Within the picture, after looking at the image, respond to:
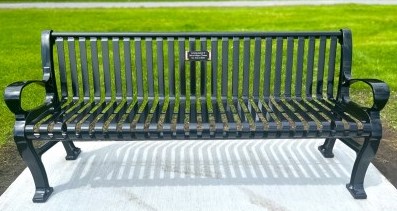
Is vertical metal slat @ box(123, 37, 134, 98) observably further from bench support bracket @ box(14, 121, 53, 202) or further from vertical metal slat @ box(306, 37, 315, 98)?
vertical metal slat @ box(306, 37, 315, 98)

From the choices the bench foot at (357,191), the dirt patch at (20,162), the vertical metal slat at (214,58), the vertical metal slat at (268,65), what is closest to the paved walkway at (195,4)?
the dirt patch at (20,162)

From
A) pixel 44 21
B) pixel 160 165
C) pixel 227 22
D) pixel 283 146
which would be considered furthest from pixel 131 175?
pixel 44 21

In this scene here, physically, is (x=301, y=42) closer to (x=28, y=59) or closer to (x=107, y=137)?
(x=107, y=137)

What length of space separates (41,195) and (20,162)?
0.93m

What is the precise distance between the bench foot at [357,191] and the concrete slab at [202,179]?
0.04 meters

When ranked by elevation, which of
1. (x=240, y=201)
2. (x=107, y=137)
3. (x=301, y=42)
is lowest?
(x=240, y=201)

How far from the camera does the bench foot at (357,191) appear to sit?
3.57 m

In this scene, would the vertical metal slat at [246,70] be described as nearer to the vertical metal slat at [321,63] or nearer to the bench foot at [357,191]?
the vertical metal slat at [321,63]

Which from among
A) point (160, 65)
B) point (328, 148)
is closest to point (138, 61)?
point (160, 65)

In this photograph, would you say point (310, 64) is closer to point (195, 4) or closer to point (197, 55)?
point (197, 55)

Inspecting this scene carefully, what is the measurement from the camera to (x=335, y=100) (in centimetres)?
407

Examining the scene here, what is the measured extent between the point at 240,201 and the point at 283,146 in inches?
47.2

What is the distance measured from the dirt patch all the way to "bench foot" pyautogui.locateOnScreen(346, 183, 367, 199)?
0.48 metres

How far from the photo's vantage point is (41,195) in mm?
3551
